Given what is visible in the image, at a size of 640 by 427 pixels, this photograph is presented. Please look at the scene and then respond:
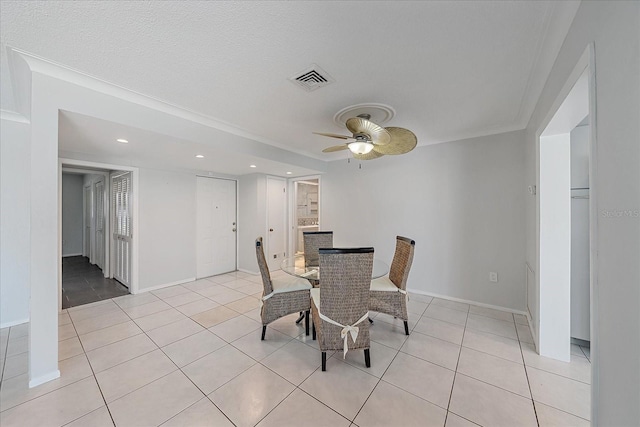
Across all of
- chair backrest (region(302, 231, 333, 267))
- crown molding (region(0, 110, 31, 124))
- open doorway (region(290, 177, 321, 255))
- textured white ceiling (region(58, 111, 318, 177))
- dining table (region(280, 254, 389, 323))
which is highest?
crown molding (region(0, 110, 31, 124))

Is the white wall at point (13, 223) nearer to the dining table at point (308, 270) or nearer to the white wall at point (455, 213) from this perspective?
the dining table at point (308, 270)

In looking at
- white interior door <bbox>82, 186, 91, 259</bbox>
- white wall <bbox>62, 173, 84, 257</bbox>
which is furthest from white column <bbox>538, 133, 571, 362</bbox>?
white wall <bbox>62, 173, 84, 257</bbox>

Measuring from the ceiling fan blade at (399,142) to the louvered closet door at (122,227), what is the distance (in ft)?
12.8

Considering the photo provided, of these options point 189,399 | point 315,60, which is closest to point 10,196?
point 189,399

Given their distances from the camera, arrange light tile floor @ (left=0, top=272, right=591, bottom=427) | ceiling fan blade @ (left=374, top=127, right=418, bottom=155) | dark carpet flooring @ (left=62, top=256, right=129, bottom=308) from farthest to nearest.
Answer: dark carpet flooring @ (left=62, top=256, right=129, bottom=308)
ceiling fan blade @ (left=374, top=127, right=418, bottom=155)
light tile floor @ (left=0, top=272, right=591, bottom=427)

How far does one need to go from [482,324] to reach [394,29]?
10.0 ft

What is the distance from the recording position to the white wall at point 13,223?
106 inches

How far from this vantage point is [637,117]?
71 cm

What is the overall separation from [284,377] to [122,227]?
3.94 metres

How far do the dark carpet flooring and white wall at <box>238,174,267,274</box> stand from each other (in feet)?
6.64

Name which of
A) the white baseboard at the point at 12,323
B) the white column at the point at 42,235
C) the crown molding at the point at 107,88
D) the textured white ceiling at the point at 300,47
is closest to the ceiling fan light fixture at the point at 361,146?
the textured white ceiling at the point at 300,47

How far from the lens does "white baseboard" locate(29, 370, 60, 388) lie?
5.64ft

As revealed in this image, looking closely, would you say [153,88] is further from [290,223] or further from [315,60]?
[290,223]

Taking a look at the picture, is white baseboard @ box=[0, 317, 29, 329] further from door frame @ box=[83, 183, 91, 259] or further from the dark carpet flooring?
door frame @ box=[83, 183, 91, 259]
